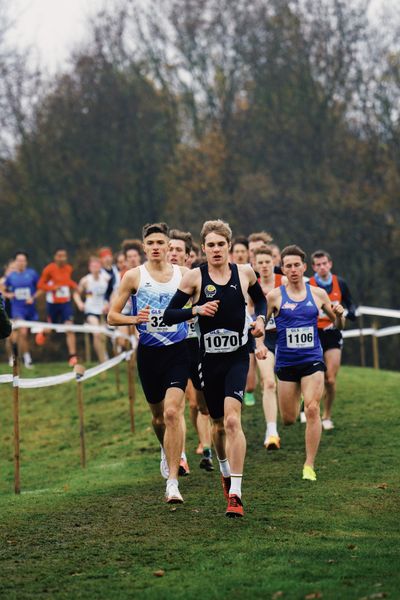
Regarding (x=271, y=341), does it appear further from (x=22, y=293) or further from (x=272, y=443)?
(x=22, y=293)

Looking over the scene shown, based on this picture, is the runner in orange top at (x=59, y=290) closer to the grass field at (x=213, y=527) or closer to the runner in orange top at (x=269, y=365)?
the grass field at (x=213, y=527)

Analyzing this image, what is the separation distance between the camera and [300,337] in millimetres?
11625

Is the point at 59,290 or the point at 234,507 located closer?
the point at 234,507

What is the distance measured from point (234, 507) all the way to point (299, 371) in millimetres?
2556

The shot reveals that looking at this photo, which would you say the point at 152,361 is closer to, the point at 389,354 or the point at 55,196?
the point at 389,354

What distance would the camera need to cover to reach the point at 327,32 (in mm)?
36375

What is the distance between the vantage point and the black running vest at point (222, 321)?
32.0ft

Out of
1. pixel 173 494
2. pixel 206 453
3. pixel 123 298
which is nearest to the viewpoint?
pixel 173 494

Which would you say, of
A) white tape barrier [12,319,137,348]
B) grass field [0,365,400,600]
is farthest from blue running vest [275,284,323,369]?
white tape barrier [12,319,137,348]

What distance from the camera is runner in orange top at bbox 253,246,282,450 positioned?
1351 cm

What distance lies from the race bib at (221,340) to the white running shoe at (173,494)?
1.22m

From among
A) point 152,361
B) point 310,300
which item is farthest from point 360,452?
point 152,361

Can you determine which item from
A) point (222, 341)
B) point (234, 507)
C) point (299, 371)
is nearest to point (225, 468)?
point (234, 507)

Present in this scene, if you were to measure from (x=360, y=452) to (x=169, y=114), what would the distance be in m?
28.2
